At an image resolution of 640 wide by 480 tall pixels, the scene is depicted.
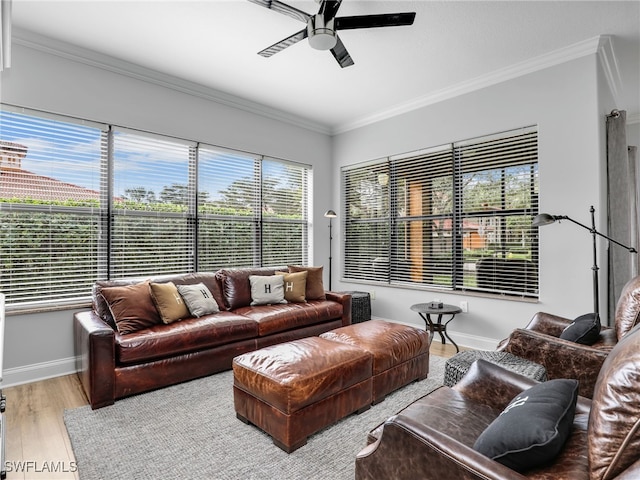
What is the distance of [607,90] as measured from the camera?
3.61m

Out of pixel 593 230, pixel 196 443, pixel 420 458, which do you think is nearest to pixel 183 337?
pixel 196 443

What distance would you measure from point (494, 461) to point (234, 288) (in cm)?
319

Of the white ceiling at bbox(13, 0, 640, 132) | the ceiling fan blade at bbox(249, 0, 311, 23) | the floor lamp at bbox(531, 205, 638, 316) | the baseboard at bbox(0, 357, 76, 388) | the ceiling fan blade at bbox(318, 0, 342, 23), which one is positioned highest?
the white ceiling at bbox(13, 0, 640, 132)

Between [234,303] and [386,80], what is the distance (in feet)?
9.74

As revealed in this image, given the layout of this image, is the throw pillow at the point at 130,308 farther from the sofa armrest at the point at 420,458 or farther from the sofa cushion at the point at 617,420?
the sofa cushion at the point at 617,420

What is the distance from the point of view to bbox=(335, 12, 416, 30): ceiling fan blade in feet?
7.47

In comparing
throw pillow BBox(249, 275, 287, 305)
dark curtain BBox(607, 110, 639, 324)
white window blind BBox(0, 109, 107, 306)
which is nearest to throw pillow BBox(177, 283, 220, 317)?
throw pillow BBox(249, 275, 287, 305)

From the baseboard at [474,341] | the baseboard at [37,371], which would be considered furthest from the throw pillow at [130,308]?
the baseboard at [474,341]

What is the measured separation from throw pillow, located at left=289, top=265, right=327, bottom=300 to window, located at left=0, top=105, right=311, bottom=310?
0.70 metres

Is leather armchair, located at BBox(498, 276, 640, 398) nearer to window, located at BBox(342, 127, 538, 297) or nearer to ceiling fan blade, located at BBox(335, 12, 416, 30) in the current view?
window, located at BBox(342, 127, 538, 297)

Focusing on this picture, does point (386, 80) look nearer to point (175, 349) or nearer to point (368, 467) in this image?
point (175, 349)

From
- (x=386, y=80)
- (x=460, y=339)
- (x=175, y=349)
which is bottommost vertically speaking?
(x=460, y=339)

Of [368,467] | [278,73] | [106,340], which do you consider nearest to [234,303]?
[106,340]

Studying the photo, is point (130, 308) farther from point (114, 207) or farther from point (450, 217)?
point (450, 217)
